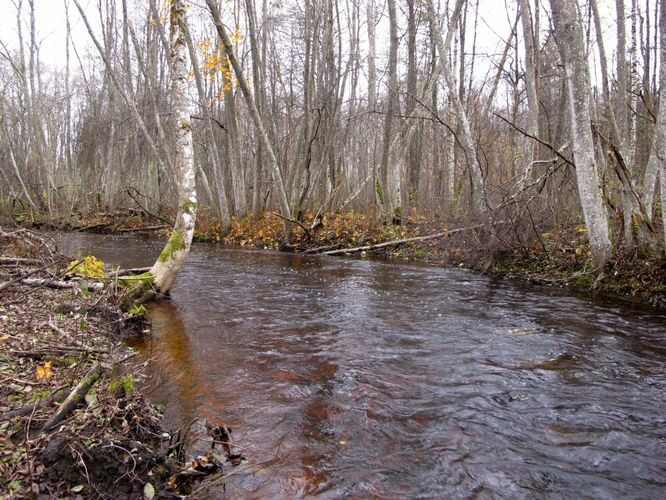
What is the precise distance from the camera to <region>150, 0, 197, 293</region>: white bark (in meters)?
7.93

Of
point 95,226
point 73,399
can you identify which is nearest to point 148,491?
point 73,399

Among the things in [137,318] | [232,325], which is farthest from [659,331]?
[137,318]

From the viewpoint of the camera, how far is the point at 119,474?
2.53 metres

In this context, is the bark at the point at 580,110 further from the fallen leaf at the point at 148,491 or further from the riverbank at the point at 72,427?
the fallen leaf at the point at 148,491

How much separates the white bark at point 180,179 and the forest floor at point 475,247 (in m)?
6.65

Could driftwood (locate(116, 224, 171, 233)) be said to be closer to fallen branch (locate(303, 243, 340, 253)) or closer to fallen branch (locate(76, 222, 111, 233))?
fallen branch (locate(76, 222, 111, 233))

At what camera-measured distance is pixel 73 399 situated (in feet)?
9.27

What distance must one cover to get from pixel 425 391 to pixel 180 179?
19.3ft

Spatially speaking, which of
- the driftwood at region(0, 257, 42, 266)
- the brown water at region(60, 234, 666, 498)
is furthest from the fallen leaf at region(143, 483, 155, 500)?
the driftwood at region(0, 257, 42, 266)

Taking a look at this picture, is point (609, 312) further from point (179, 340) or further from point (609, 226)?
point (179, 340)

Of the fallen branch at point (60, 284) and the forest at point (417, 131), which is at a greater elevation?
the forest at point (417, 131)

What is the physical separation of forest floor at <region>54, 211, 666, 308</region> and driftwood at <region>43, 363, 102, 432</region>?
7.88 meters

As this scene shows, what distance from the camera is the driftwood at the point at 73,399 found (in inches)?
106

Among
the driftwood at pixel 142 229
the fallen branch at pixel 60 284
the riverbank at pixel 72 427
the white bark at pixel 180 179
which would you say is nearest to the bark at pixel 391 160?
the white bark at pixel 180 179
